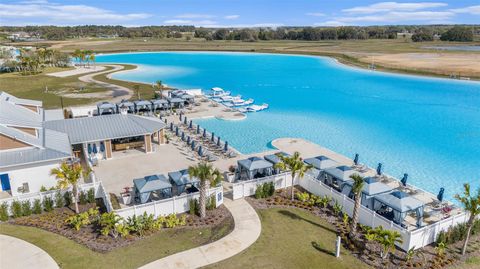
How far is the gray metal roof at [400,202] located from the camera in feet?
63.9

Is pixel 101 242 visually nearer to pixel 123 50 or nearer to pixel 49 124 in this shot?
pixel 49 124

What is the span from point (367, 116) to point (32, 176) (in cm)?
4087

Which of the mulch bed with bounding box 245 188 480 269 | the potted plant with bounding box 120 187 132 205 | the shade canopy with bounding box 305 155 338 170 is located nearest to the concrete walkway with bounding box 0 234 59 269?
the potted plant with bounding box 120 187 132 205

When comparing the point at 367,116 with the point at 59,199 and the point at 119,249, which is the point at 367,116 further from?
the point at 59,199

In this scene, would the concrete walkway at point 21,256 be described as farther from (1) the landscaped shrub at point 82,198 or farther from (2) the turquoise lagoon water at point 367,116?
(2) the turquoise lagoon water at point 367,116

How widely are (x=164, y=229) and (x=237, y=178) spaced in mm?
8180

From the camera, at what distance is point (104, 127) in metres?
31.2

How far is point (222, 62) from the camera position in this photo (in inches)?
4626

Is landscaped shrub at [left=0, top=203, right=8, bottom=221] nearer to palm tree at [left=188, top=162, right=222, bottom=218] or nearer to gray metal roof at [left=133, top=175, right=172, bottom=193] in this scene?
gray metal roof at [left=133, top=175, right=172, bottom=193]

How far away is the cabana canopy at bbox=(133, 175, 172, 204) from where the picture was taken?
21500mm

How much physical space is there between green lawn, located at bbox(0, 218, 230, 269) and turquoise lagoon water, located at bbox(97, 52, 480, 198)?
15.1m

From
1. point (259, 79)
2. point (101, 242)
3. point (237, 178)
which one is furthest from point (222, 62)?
point (101, 242)

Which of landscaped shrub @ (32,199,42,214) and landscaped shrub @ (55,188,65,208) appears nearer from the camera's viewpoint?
landscaped shrub @ (32,199,42,214)

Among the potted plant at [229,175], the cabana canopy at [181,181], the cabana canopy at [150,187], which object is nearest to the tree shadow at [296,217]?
the potted plant at [229,175]
